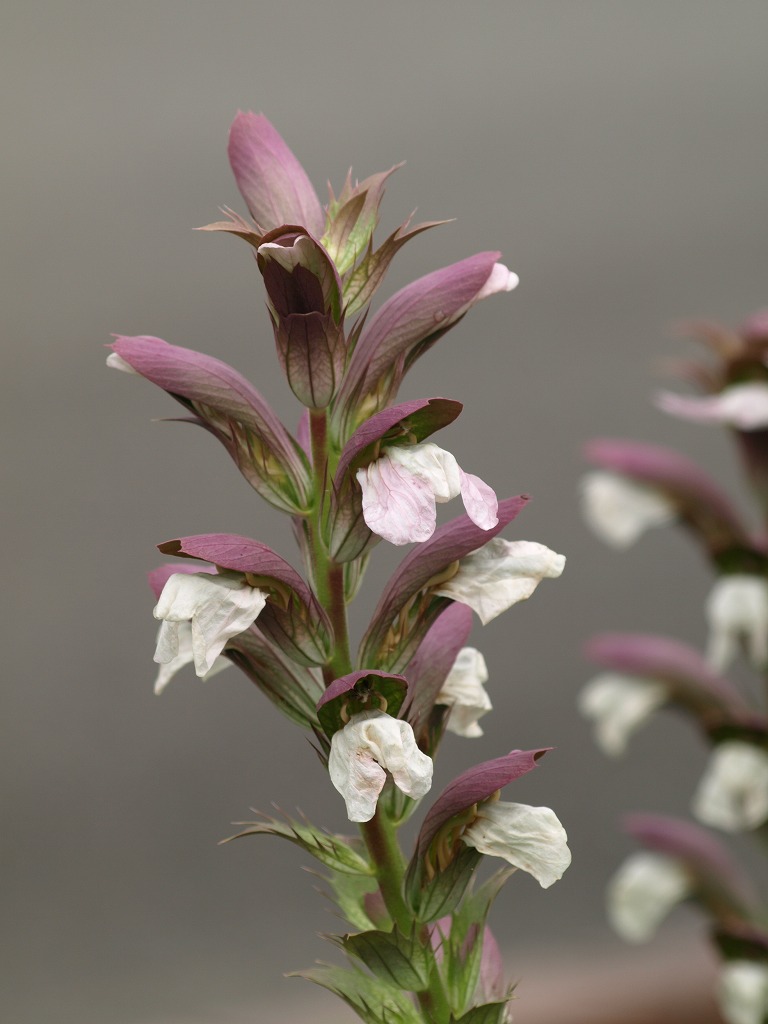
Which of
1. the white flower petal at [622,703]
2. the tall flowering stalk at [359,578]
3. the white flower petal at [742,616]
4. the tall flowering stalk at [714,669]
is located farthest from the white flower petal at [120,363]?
the white flower petal at [622,703]

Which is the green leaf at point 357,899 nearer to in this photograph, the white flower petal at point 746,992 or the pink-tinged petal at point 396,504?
the pink-tinged petal at point 396,504

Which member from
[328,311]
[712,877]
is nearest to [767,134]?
[712,877]

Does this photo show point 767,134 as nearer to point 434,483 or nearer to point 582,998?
point 582,998

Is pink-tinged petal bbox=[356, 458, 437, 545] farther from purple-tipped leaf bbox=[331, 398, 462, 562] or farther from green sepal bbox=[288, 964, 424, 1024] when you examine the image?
green sepal bbox=[288, 964, 424, 1024]

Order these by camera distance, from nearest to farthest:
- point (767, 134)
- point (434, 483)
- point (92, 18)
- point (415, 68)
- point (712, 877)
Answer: point (434, 483) < point (712, 877) < point (92, 18) < point (415, 68) < point (767, 134)

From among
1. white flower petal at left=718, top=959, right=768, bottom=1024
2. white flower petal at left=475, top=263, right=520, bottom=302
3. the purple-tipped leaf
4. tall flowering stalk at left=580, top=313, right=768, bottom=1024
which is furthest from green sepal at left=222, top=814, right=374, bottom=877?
white flower petal at left=718, top=959, right=768, bottom=1024

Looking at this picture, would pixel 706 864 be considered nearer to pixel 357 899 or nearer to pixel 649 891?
pixel 649 891

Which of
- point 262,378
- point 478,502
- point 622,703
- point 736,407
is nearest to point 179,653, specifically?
point 478,502

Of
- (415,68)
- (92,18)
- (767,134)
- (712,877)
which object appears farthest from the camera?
(767,134)
